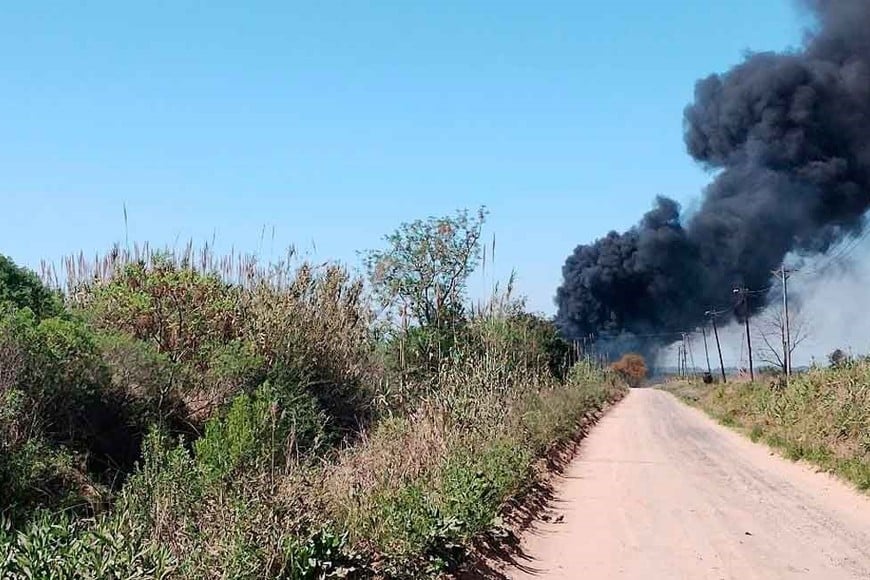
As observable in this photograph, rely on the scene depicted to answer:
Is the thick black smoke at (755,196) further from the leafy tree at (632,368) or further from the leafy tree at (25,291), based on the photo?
the leafy tree at (25,291)

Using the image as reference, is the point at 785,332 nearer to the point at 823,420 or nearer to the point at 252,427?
the point at 823,420

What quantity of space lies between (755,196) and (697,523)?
5935cm

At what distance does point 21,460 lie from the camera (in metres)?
9.17

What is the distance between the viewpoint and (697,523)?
1280 centimetres

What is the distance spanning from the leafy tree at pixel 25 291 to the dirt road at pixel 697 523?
7218 mm

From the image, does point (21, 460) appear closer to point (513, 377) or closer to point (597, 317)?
point (513, 377)

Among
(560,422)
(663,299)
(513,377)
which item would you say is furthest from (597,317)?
(513,377)

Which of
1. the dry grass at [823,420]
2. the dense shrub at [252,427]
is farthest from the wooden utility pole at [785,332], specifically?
the dense shrub at [252,427]

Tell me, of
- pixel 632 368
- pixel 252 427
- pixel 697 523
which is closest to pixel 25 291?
pixel 252 427

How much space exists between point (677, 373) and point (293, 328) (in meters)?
105

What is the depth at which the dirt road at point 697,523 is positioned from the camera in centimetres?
1004

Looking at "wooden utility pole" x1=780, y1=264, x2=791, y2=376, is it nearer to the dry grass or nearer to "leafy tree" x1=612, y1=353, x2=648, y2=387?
the dry grass

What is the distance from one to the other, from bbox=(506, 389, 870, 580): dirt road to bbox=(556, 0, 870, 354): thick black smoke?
47528mm

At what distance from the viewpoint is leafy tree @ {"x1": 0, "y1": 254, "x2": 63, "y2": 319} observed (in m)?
12.2
